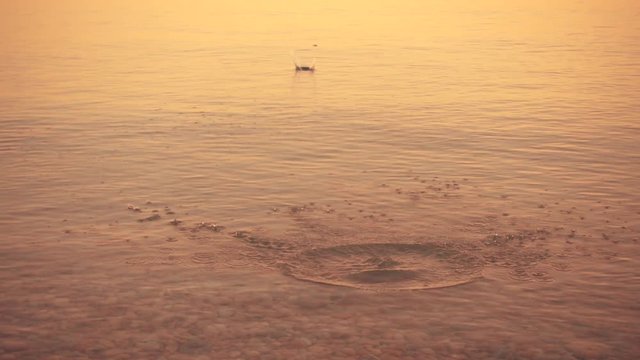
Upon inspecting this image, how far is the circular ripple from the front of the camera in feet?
42.6

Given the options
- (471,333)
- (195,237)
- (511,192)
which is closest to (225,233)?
(195,237)

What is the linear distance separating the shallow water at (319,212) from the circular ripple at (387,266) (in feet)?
0.16

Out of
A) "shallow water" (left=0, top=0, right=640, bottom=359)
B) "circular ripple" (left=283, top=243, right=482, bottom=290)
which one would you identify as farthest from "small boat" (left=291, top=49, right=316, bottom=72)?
"circular ripple" (left=283, top=243, right=482, bottom=290)

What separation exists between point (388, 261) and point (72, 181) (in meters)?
8.86

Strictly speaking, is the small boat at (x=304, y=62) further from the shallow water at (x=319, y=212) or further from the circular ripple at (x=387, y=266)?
the circular ripple at (x=387, y=266)

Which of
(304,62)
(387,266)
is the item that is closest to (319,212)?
(387,266)

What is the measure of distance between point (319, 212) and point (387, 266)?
3.13 meters

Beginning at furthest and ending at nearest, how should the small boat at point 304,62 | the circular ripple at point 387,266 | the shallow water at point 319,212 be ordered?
the small boat at point 304,62 < the circular ripple at point 387,266 < the shallow water at point 319,212

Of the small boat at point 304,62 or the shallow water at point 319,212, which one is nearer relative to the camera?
the shallow water at point 319,212

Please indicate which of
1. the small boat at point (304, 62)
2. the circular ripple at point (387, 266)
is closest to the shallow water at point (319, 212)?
the circular ripple at point (387, 266)

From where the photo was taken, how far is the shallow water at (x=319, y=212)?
1145cm

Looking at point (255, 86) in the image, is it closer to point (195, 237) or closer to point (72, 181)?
point (72, 181)

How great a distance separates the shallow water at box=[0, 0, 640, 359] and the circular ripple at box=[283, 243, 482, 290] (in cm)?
5

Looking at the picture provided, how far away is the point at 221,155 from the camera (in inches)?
845
